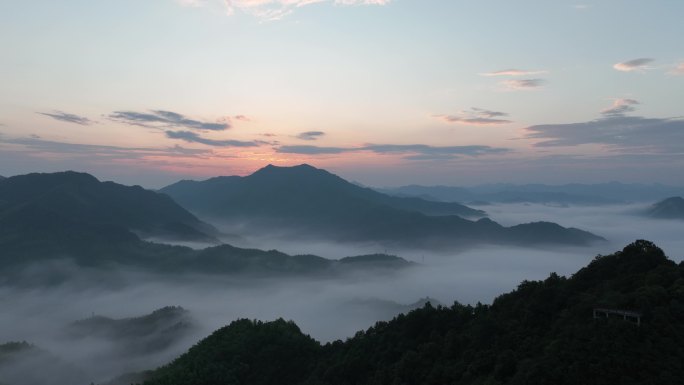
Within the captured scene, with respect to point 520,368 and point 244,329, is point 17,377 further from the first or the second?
point 520,368

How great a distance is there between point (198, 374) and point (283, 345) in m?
18.1

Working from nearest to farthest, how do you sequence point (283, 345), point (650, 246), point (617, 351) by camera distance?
point (617, 351) < point (650, 246) < point (283, 345)

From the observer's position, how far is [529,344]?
45781mm

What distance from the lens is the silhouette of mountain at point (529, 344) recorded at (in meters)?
36.8

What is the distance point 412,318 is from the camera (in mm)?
73312

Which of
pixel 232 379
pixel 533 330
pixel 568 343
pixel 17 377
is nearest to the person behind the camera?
pixel 568 343

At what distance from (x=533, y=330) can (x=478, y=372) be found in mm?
9311

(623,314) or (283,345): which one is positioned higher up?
(623,314)

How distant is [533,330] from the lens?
49719 mm

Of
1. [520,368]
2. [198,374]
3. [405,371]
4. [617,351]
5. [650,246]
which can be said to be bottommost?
[198,374]

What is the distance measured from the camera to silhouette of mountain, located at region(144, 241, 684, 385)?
36.8 meters

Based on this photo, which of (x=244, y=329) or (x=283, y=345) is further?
(x=244, y=329)

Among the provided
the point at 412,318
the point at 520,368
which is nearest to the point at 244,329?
the point at 412,318

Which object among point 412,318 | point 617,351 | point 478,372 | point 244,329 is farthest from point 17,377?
point 617,351
